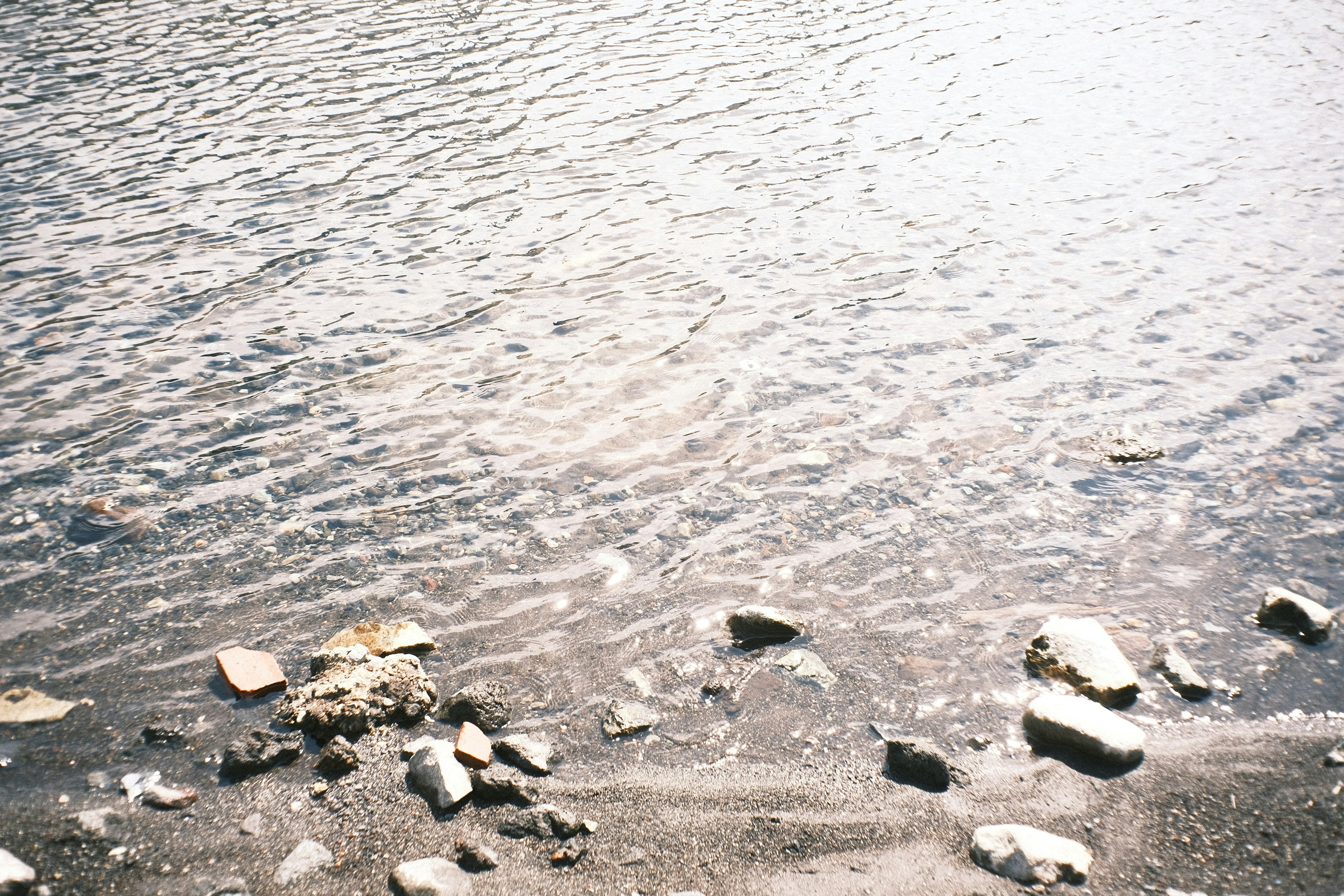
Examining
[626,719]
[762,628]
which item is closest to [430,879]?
[626,719]

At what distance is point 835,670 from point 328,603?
3.00 meters

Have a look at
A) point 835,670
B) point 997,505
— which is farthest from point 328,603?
point 997,505

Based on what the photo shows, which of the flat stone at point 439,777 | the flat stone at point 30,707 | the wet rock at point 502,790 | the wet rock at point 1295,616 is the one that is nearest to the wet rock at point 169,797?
the flat stone at point 30,707

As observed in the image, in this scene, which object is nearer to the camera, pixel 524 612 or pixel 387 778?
pixel 387 778

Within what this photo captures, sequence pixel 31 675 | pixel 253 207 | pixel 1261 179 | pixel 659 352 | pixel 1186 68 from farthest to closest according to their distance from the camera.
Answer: pixel 1186 68 < pixel 1261 179 < pixel 253 207 < pixel 659 352 < pixel 31 675

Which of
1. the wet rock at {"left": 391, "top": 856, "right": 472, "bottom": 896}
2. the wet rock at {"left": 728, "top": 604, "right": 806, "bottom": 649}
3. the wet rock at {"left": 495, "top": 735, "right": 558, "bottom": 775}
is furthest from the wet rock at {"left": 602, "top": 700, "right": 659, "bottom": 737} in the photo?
the wet rock at {"left": 391, "top": 856, "right": 472, "bottom": 896}

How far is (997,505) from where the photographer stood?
5.84m

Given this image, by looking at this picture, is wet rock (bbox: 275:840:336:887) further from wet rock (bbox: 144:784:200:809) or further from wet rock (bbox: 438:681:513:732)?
wet rock (bbox: 438:681:513:732)

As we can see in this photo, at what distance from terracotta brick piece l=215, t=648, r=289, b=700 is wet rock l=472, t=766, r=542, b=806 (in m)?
1.30

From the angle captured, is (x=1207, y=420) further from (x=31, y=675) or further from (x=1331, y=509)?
(x=31, y=675)

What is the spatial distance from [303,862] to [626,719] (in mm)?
1566

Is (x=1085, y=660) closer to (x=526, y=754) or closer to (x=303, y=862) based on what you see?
(x=526, y=754)

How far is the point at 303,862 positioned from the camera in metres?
3.47

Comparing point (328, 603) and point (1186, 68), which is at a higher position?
point (1186, 68)
